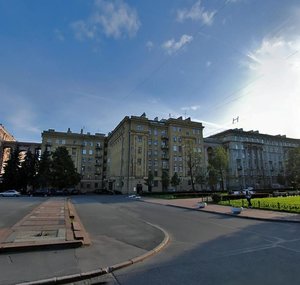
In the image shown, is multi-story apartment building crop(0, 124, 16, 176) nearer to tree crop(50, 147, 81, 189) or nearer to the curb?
tree crop(50, 147, 81, 189)

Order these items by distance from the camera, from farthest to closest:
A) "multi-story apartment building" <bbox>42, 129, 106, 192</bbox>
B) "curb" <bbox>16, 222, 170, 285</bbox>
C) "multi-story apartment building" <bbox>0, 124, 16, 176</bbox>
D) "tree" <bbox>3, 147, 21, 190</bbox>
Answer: "multi-story apartment building" <bbox>0, 124, 16, 176</bbox> < "multi-story apartment building" <bbox>42, 129, 106, 192</bbox> < "tree" <bbox>3, 147, 21, 190</bbox> < "curb" <bbox>16, 222, 170, 285</bbox>

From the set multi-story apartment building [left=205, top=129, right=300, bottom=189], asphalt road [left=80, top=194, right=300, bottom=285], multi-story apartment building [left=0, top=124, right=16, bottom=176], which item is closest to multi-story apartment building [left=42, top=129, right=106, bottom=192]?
multi-story apartment building [left=0, top=124, right=16, bottom=176]

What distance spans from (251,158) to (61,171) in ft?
214

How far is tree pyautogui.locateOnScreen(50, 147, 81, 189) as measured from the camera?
6156 cm

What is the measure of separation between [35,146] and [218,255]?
94410mm

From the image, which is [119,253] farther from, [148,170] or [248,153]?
[248,153]

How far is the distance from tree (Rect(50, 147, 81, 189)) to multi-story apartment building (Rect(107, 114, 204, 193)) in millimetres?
14120

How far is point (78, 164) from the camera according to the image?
8631 centimetres

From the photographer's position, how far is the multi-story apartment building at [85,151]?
273 feet

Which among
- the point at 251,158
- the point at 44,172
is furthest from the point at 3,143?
the point at 251,158

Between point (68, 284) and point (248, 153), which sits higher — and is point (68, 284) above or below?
below

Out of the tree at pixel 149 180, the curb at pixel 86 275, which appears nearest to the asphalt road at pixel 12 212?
the curb at pixel 86 275

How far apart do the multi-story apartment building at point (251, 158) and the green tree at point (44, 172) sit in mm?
52200

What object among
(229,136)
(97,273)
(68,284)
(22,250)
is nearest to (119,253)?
(97,273)
